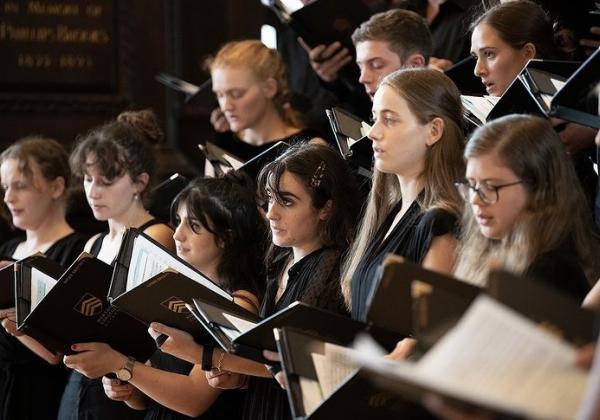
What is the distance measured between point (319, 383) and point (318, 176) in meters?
0.96

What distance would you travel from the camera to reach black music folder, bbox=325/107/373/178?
10.5 ft

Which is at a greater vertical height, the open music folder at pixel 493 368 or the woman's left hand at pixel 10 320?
the open music folder at pixel 493 368

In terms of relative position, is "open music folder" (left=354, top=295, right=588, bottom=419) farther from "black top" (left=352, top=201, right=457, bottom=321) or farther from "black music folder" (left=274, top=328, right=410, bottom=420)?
"black top" (left=352, top=201, right=457, bottom=321)

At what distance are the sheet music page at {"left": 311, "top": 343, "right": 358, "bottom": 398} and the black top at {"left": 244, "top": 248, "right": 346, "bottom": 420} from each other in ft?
2.21

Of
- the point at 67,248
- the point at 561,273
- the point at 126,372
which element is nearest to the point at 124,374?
the point at 126,372

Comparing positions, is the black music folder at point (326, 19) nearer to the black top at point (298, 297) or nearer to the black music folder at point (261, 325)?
the black top at point (298, 297)

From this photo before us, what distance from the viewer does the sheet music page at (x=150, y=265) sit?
294cm

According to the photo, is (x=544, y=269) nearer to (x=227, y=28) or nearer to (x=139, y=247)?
(x=139, y=247)

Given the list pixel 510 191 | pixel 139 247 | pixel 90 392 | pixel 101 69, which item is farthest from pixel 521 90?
pixel 101 69

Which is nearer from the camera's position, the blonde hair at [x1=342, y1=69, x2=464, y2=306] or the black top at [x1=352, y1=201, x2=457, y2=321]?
the black top at [x1=352, y1=201, x2=457, y2=321]

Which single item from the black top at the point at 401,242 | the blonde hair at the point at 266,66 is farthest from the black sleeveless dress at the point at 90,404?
the blonde hair at the point at 266,66

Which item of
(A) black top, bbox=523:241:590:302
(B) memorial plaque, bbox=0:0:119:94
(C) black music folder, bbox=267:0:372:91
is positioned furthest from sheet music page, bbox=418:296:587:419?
(B) memorial plaque, bbox=0:0:119:94

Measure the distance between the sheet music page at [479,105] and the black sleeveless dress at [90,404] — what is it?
1424mm

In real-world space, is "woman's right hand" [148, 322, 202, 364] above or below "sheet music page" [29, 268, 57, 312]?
above
